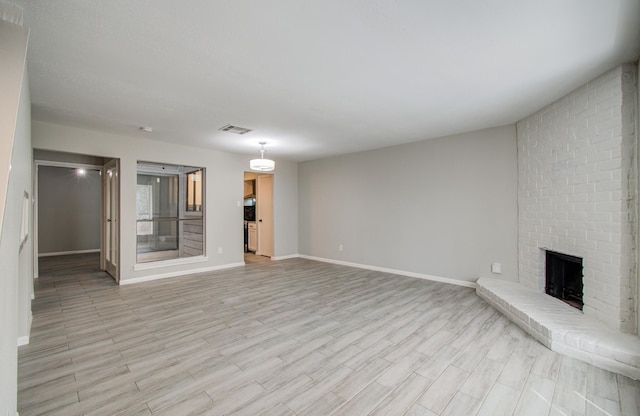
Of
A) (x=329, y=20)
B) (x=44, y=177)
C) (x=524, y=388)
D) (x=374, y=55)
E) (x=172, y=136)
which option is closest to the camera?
(x=329, y=20)

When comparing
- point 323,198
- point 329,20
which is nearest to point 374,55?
point 329,20

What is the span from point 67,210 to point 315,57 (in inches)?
355

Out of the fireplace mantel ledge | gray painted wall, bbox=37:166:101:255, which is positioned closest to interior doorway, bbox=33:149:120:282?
gray painted wall, bbox=37:166:101:255

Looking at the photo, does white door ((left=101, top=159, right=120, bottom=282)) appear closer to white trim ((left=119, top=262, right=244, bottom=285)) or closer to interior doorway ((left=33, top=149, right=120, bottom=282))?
white trim ((left=119, top=262, right=244, bottom=285))

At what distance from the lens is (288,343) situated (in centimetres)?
270

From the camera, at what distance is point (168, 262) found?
5328 mm

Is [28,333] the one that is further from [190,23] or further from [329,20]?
[329,20]

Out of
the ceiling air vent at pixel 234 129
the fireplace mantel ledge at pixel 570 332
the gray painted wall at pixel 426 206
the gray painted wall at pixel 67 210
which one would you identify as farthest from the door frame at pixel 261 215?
the fireplace mantel ledge at pixel 570 332

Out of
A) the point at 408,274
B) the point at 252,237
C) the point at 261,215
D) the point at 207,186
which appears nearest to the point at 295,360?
the point at 408,274

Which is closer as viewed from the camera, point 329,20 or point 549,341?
point 329,20

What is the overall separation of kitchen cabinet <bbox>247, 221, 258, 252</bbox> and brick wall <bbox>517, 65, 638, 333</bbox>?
20.3 ft

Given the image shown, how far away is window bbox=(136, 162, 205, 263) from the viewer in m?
5.62

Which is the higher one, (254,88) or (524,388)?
(254,88)

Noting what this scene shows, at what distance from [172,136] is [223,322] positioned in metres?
3.27
